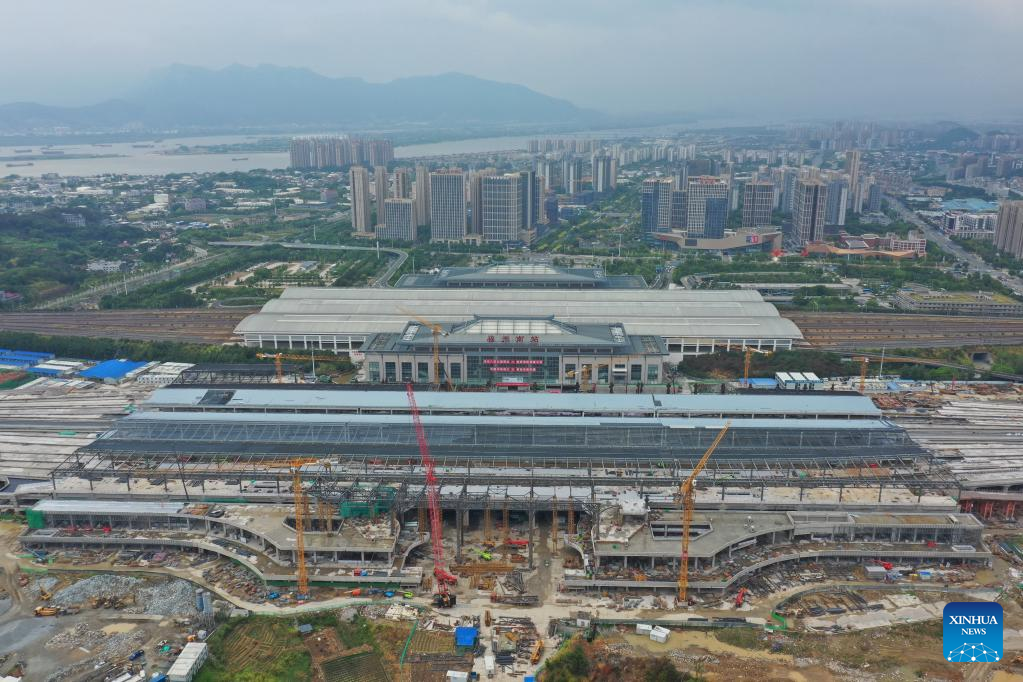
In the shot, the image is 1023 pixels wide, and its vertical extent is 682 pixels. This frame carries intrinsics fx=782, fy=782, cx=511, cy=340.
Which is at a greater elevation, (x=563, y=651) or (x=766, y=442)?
(x=766, y=442)

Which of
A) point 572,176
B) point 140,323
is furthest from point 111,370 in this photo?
point 572,176

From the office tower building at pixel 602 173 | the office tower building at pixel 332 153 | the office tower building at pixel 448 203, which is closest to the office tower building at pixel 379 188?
the office tower building at pixel 448 203

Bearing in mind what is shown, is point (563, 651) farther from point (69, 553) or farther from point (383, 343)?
point (383, 343)

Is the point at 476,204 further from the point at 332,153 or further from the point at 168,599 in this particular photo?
the point at 332,153

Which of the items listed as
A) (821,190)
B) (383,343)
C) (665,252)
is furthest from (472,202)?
(383,343)

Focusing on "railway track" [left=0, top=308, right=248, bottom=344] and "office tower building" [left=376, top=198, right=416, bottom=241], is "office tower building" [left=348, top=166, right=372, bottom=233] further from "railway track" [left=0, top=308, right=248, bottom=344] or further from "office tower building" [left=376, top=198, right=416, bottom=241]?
"railway track" [left=0, top=308, right=248, bottom=344]

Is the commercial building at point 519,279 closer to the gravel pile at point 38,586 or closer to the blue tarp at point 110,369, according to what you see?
the blue tarp at point 110,369

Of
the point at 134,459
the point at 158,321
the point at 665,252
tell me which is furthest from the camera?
the point at 665,252
